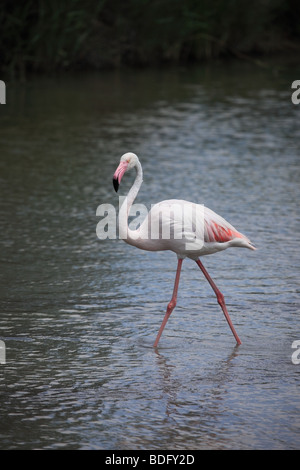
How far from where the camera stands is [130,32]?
846 inches

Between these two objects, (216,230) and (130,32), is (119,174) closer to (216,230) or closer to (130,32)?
(216,230)

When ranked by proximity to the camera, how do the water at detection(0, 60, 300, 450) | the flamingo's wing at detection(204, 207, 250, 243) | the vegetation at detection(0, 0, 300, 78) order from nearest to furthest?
the water at detection(0, 60, 300, 450)
the flamingo's wing at detection(204, 207, 250, 243)
the vegetation at detection(0, 0, 300, 78)

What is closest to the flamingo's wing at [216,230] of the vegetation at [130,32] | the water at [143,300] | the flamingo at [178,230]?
the flamingo at [178,230]

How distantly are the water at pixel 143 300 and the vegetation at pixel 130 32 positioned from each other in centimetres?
445

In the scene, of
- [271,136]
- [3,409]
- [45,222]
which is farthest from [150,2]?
[3,409]

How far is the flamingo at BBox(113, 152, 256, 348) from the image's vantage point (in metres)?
6.26

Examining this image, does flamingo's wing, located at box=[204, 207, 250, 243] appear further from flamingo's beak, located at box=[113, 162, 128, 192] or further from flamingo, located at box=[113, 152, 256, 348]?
flamingo's beak, located at box=[113, 162, 128, 192]

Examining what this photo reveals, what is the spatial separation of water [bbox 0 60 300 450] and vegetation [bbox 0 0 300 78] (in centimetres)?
445

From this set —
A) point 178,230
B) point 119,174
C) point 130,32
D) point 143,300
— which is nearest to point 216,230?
point 178,230

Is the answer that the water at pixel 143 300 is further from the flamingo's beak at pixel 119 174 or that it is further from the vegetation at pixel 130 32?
the vegetation at pixel 130 32

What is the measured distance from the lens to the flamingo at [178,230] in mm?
6258

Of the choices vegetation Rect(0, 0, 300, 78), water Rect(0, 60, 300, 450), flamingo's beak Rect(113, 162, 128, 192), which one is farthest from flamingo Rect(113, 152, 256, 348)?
vegetation Rect(0, 0, 300, 78)

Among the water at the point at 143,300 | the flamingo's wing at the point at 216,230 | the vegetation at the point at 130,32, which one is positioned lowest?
the water at the point at 143,300

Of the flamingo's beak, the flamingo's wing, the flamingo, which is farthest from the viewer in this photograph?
the flamingo's wing
